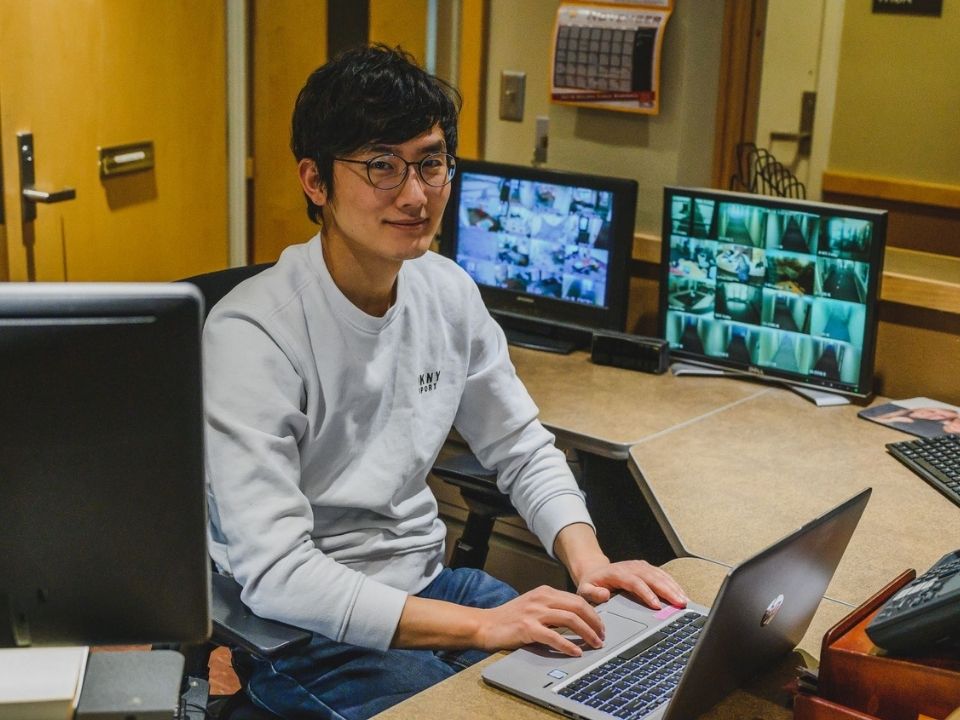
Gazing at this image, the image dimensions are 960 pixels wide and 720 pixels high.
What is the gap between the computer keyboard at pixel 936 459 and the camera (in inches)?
80.7

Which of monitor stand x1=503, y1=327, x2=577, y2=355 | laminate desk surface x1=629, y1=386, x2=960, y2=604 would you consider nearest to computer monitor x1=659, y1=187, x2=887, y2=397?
laminate desk surface x1=629, y1=386, x2=960, y2=604

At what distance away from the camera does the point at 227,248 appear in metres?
3.85

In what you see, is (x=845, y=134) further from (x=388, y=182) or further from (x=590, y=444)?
(x=388, y=182)

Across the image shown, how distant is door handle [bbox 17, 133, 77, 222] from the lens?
2.97 m

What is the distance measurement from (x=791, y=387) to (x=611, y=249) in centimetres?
51

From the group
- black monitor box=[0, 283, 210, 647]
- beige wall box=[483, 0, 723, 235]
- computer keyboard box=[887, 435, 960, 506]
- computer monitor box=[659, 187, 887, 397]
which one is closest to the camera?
black monitor box=[0, 283, 210, 647]

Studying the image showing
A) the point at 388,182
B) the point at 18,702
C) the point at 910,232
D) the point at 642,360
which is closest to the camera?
the point at 18,702

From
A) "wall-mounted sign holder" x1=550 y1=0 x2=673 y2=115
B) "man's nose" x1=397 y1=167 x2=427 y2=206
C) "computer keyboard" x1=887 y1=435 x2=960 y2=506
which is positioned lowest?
"computer keyboard" x1=887 y1=435 x2=960 y2=506

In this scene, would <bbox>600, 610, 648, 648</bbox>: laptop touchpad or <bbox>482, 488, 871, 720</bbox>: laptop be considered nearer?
<bbox>482, 488, 871, 720</bbox>: laptop

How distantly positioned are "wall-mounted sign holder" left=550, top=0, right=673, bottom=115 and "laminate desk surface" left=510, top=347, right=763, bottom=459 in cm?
63

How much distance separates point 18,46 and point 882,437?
2.21 m

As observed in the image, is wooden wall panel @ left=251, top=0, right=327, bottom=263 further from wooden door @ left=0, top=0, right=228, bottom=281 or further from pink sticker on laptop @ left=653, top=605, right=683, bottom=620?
pink sticker on laptop @ left=653, top=605, right=683, bottom=620

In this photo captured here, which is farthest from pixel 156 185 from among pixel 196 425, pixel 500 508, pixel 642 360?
pixel 196 425

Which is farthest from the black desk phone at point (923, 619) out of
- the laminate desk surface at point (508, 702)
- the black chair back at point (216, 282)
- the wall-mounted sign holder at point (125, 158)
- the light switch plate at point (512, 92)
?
the wall-mounted sign holder at point (125, 158)
